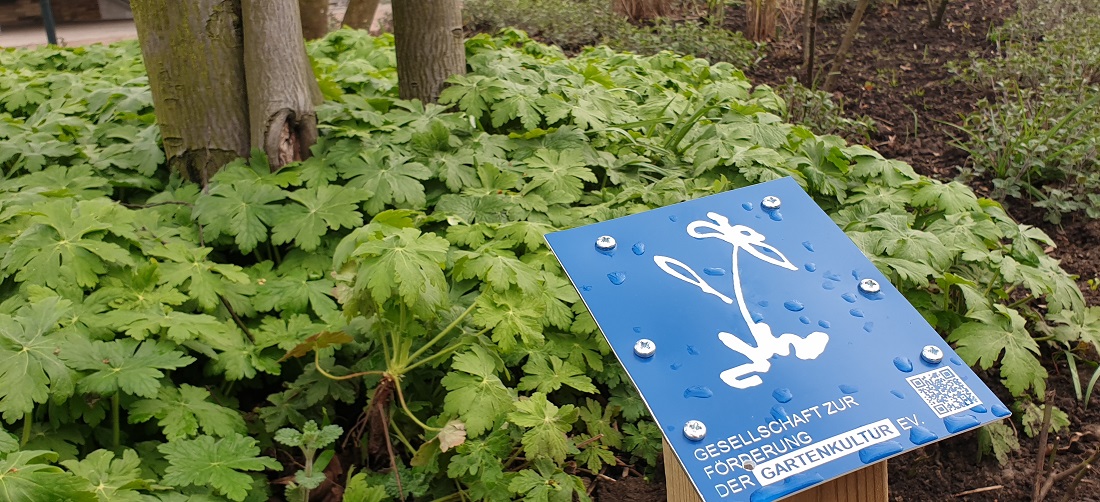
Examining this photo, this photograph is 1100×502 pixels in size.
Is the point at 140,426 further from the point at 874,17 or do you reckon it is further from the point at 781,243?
the point at 874,17

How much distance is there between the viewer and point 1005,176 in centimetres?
463

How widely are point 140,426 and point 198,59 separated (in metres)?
1.56

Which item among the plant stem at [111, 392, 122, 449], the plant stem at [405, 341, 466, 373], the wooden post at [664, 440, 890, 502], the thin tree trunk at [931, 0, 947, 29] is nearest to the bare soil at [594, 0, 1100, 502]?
the thin tree trunk at [931, 0, 947, 29]

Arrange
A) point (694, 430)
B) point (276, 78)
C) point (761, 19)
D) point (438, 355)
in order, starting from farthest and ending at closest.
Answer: point (761, 19) → point (276, 78) → point (438, 355) → point (694, 430)

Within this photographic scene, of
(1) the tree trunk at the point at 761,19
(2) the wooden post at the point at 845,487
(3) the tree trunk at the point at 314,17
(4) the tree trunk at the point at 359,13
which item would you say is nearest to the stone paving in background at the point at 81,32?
(4) the tree trunk at the point at 359,13

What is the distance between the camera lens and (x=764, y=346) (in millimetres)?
1836

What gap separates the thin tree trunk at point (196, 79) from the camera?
330cm

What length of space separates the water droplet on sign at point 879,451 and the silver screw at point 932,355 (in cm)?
26

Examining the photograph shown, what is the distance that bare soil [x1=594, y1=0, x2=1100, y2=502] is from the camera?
2766 millimetres

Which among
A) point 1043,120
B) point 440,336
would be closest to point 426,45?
point 440,336

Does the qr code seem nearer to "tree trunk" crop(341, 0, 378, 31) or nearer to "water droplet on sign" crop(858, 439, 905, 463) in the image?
"water droplet on sign" crop(858, 439, 905, 463)

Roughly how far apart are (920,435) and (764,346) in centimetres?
36

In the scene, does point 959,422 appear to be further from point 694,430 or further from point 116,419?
point 116,419

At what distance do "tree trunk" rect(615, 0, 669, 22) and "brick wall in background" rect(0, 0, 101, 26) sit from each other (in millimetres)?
8251
